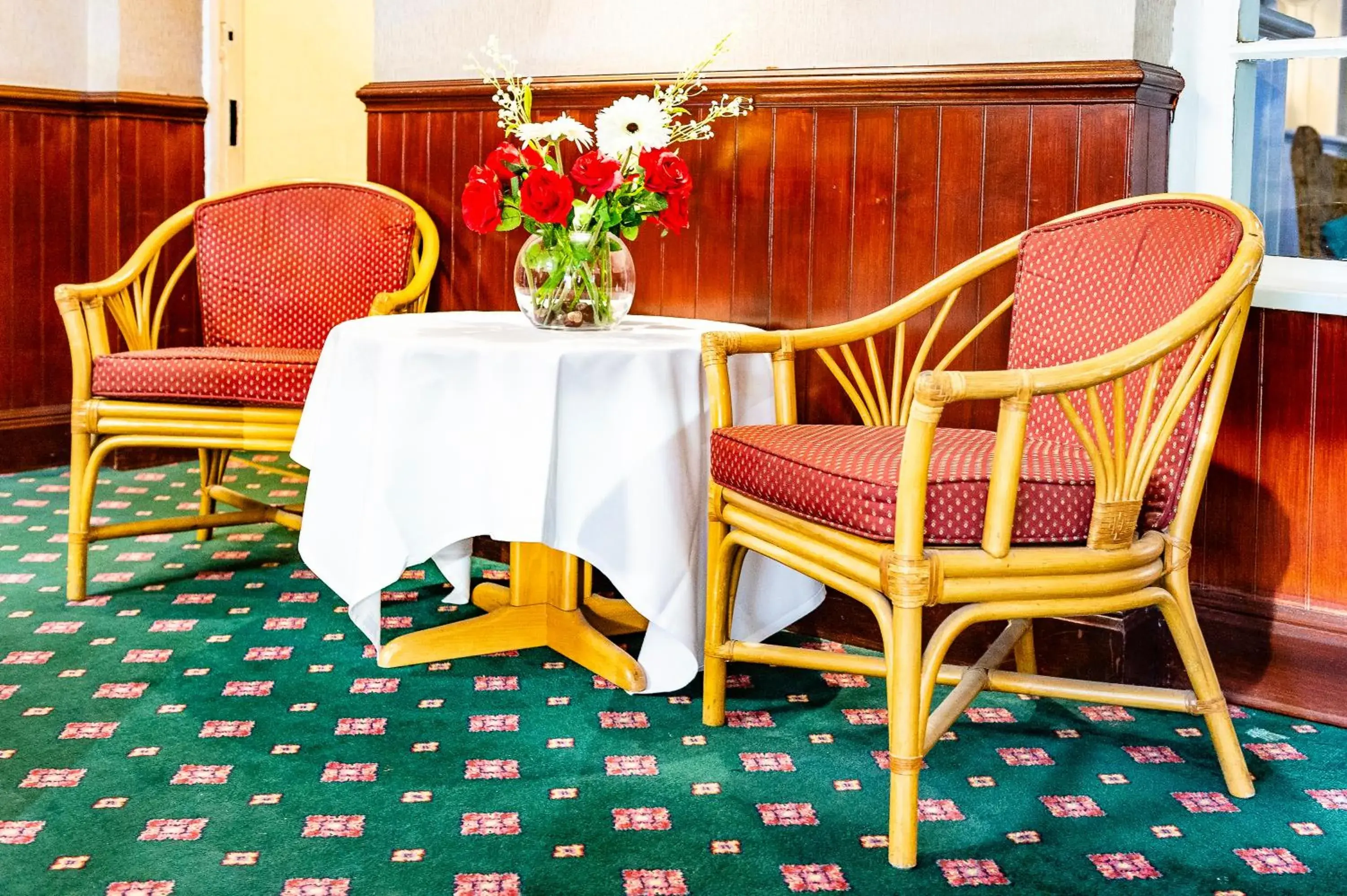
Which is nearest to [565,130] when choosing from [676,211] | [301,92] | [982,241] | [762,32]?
[676,211]

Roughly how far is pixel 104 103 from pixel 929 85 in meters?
3.09

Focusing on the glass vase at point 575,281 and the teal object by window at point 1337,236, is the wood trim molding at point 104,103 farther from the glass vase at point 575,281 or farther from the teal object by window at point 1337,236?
the teal object by window at point 1337,236

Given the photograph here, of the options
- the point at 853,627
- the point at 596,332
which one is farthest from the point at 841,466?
the point at 853,627

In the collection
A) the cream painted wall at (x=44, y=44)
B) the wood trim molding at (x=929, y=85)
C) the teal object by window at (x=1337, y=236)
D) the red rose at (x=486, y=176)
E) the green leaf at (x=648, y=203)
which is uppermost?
the cream painted wall at (x=44, y=44)

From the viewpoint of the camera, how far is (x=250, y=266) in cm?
374

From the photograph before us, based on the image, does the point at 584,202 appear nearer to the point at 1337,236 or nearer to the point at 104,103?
the point at 1337,236

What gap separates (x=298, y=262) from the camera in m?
3.73

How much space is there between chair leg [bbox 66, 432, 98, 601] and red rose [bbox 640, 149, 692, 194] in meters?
1.49

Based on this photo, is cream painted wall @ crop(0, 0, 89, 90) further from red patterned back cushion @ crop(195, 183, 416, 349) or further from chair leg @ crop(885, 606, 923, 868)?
chair leg @ crop(885, 606, 923, 868)

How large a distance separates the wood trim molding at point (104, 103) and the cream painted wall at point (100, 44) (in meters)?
0.03

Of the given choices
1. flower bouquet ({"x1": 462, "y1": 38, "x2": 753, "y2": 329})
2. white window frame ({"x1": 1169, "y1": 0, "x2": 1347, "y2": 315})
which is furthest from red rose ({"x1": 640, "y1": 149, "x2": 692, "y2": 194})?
white window frame ({"x1": 1169, "y1": 0, "x2": 1347, "y2": 315})

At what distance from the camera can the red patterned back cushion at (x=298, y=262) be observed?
3721 millimetres

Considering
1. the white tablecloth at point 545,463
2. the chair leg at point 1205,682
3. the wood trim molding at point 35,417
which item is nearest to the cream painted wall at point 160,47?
the wood trim molding at point 35,417

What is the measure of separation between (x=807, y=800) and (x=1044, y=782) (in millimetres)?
404
